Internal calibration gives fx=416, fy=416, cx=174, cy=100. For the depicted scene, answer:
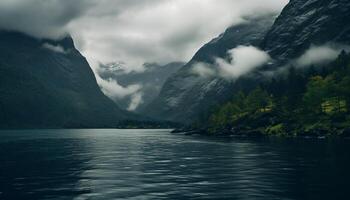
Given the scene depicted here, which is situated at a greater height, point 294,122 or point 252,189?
point 294,122

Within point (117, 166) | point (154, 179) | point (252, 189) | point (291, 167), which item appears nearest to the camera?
point (252, 189)

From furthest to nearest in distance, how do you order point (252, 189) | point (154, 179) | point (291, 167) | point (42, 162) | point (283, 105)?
point (283, 105)
point (42, 162)
point (291, 167)
point (154, 179)
point (252, 189)

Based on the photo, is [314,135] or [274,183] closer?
[274,183]

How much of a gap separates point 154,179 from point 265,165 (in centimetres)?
2053

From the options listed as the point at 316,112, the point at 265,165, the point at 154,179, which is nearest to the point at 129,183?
the point at 154,179

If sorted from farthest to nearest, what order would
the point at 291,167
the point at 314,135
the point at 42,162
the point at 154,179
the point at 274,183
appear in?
1. the point at 314,135
2. the point at 42,162
3. the point at 291,167
4. the point at 154,179
5. the point at 274,183

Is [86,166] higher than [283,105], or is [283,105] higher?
[283,105]

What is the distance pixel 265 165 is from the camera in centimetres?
6362

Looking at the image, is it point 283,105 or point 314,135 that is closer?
point 314,135

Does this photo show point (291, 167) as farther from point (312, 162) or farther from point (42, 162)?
point (42, 162)

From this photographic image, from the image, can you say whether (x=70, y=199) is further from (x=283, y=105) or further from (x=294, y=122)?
(x=283, y=105)

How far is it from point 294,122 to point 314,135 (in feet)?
83.1

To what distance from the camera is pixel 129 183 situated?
47969mm

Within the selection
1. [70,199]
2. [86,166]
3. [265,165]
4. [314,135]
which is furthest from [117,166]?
[314,135]
